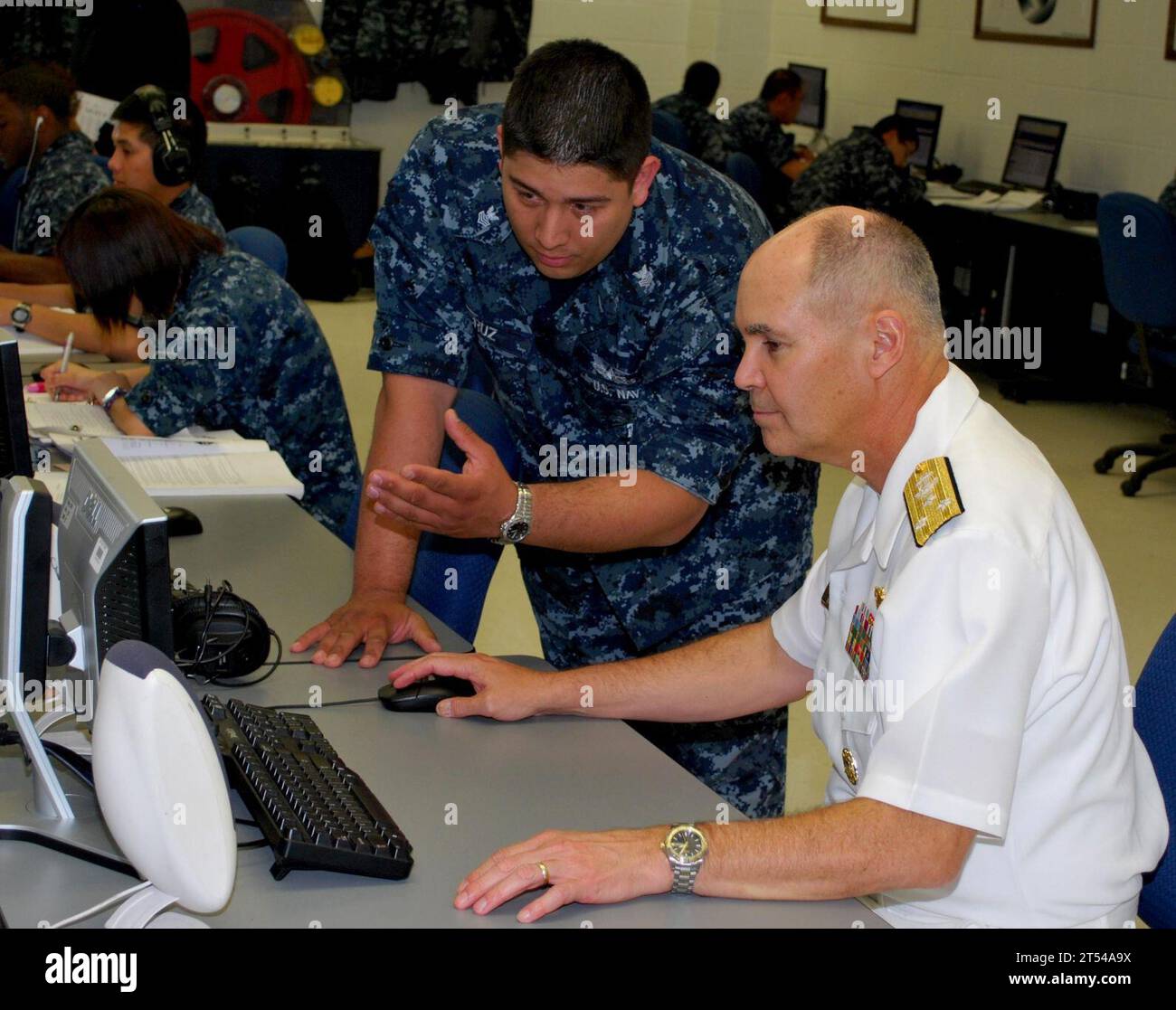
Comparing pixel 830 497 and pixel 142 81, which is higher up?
pixel 142 81

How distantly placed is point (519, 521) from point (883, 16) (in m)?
7.09

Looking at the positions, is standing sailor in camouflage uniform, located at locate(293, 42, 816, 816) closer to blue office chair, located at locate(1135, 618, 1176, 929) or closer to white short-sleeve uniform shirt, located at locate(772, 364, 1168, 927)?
white short-sleeve uniform shirt, located at locate(772, 364, 1168, 927)

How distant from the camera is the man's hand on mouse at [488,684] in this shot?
1731 millimetres

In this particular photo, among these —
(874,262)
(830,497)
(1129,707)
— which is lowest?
(830,497)

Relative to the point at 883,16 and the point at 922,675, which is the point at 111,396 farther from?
the point at 883,16

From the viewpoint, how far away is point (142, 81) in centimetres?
546

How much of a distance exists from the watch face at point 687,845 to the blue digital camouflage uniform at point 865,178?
5721mm

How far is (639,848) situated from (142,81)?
4844mm

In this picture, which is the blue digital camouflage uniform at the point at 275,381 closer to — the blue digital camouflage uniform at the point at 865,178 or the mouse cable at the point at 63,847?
the mouse cable at the point at 63,847

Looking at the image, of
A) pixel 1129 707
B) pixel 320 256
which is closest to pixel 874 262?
pixel 1129 707

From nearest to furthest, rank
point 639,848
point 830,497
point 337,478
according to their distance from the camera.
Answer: point 639,848, point 337,478, point 830,497

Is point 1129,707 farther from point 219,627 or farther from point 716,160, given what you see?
point 716,160

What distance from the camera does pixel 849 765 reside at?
60.7 inches

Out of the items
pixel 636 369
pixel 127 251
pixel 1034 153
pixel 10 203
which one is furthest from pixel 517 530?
pixel 1034 153
